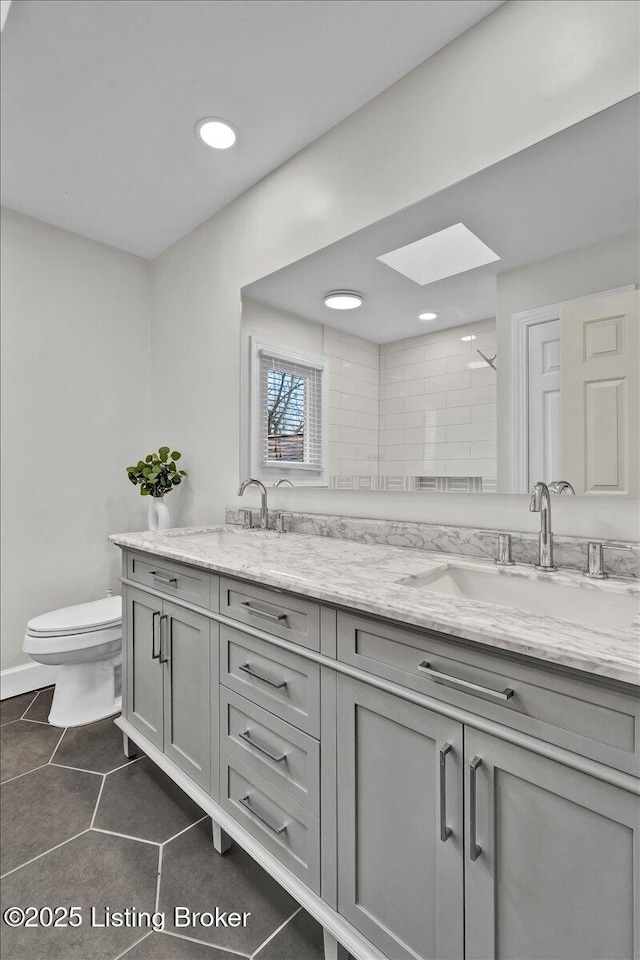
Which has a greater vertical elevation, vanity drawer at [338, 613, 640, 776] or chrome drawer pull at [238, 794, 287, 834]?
vanity drawer at [338, 613, 640, 776]

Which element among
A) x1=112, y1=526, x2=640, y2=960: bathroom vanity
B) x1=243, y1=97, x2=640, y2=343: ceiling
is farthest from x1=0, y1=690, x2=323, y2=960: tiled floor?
x1=243, y1=97, x2=640, y2=343: ceiling

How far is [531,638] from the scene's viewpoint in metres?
0.72

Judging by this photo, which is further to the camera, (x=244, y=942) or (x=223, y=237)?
(x=223, y=237)

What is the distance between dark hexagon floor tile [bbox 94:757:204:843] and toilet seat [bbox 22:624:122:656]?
54 centimetres

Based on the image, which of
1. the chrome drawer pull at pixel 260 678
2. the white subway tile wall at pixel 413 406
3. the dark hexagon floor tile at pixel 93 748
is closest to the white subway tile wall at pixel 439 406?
the white subway tile wall at pixel 413 406

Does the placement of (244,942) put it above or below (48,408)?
below

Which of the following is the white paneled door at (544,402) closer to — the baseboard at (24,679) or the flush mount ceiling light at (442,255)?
the flush mount ceiling light at (442,255)

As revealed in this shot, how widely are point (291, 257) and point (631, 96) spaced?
1223 millimetres

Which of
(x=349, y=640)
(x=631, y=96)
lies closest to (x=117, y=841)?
(x=349, y=640)

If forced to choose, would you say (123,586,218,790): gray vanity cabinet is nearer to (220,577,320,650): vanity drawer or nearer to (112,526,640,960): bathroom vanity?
(112,526,640,960): bathroom vanity

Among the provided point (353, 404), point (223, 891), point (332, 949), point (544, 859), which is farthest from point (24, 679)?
point (544, 859)

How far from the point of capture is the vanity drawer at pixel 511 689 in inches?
25.7

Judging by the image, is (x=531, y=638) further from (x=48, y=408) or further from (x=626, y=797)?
(x=48, y=408)

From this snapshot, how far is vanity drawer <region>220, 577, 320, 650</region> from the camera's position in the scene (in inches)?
43.2
